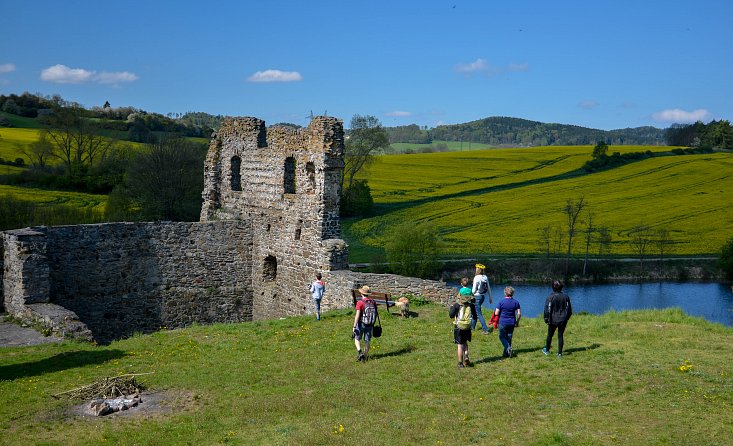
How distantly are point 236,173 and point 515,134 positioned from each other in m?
136

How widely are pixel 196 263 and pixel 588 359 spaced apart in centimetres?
1326

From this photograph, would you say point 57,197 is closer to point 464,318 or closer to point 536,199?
point 536,199

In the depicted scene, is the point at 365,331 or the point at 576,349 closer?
the point at 365,331

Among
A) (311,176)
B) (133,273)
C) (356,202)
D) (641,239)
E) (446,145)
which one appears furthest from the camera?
(446,145)

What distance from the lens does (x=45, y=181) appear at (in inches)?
2196

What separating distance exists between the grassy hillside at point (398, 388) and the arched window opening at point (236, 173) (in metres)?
8.78

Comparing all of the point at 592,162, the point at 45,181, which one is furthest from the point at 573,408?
the point at 592,162

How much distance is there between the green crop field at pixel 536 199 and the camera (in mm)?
56469

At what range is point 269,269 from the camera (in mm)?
23141

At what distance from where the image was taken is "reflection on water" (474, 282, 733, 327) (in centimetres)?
4138

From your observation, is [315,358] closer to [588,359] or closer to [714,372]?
[588,359]

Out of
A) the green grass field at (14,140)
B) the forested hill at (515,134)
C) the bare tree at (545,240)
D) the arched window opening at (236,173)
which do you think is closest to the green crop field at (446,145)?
the forested hill at (515,134)

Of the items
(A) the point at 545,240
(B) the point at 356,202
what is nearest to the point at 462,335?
(A) the point at 545,240

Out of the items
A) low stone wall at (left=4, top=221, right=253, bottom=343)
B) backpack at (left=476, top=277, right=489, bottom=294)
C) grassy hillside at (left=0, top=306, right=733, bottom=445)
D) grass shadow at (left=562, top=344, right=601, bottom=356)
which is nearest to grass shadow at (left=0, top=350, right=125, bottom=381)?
grassy hillside at (left=0, top=306, right=733, bottom=445)
